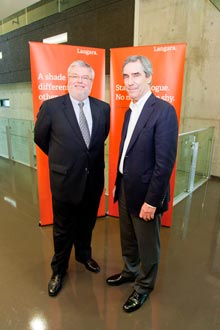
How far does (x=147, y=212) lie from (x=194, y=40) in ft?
13.7

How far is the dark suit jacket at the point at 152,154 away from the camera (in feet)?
4.39

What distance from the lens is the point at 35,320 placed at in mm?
1568

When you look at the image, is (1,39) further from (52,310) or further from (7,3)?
(52,310)

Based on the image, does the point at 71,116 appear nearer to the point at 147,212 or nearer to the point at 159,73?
the point at 147,212

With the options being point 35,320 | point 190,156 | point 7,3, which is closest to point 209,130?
point 190,156

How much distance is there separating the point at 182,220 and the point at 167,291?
1269 mm

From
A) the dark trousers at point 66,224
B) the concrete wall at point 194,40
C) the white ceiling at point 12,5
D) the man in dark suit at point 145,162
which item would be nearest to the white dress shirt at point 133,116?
the man in dark suit at point 145,162

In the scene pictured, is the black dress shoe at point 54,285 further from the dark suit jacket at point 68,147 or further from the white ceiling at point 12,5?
the white ceiling at point 12,5

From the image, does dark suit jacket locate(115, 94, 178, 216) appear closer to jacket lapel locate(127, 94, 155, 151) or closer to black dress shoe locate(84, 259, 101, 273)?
jacket lapel locate(127, 94, 155, 151)

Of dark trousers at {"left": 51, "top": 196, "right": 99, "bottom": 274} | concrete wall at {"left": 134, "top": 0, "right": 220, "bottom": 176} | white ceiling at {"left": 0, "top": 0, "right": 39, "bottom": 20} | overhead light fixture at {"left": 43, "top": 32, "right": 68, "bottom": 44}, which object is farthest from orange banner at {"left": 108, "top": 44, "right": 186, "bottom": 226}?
overhead light fixture at {"left": 43, "top": 32, "right": 68, "bottom": 44}

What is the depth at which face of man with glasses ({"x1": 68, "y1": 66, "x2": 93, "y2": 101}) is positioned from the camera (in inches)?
62.0

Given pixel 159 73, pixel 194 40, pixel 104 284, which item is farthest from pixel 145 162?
pixel 194 40

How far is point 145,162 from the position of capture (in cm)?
142

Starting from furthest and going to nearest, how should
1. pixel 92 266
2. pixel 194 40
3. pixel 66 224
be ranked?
pixel 194 40
pixel 92 266
pixel 66 224
